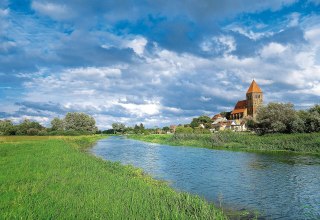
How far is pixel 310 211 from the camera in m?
13.7

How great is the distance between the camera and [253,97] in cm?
13600

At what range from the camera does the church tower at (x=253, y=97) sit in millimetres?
135500

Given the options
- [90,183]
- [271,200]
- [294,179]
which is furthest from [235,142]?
[90,183]

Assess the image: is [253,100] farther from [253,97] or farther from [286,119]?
[286,119]

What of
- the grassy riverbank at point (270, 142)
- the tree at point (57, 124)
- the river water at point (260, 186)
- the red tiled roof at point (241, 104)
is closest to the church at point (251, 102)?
the red tiled roof at point (241, 104)

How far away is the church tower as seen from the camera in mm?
135500

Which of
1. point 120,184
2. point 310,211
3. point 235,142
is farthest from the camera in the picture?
point 235,142

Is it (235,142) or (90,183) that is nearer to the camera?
(90,183)

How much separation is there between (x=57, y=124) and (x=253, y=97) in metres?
96.8

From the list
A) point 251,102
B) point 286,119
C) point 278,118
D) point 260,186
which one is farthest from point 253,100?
point 260,186

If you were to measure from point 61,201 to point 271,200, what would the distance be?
418 inches

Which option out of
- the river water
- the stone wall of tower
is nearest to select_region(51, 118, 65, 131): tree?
the stone wall of tower

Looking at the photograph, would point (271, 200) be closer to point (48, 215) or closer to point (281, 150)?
point (48, 215)

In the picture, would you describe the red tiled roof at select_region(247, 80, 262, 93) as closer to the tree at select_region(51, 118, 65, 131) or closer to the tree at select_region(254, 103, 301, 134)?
the tree at select_region(254, 103, 301, 134)
